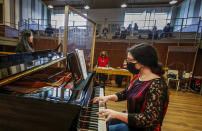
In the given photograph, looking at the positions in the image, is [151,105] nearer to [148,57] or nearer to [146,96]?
[146,96]

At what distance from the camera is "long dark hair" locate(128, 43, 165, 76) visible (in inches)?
37.9

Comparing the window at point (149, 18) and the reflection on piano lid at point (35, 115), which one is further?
the window at point (149, 18)

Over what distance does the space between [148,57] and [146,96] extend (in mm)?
336

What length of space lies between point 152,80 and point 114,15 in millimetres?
Result: 10510

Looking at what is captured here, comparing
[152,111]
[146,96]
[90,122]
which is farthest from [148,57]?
[90,122]

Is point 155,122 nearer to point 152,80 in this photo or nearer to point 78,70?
point 152,80

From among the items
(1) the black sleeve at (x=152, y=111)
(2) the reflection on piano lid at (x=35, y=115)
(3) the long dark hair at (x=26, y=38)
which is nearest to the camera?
(2) the reflection on piano lid at (x=35, y=115)

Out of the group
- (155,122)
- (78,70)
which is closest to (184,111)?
(155,122)

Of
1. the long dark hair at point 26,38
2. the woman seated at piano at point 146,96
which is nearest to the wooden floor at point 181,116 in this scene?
the woman seated at piano at point 146,96

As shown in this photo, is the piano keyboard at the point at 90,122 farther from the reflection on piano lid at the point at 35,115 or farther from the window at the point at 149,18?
the window at the point at 149,18

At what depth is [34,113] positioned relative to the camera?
27.5 inches

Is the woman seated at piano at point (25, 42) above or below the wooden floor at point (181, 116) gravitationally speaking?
above

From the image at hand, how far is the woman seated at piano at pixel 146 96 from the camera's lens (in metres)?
0.86

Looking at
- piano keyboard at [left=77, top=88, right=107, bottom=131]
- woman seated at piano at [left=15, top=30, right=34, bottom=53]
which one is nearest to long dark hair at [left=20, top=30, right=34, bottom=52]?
woman seated at piano at [left=15, top=30, right=34, bottom=53]
